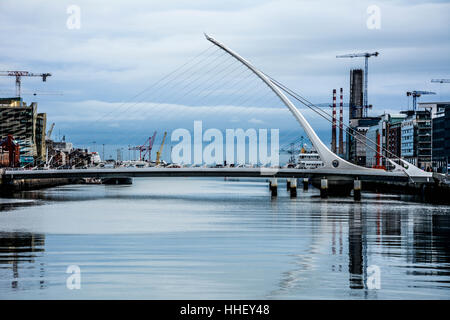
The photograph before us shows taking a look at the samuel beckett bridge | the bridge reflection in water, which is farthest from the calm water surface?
the samuel beckett bridge

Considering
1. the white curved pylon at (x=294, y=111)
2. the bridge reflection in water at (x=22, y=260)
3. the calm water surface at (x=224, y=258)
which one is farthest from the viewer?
the white curved pylon at (x=294, y=111)

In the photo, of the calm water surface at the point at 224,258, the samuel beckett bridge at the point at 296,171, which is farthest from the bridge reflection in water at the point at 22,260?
the samuel beckett bridge at the point at 296,171

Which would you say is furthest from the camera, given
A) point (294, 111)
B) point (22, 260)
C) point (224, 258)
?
point (294, 111)

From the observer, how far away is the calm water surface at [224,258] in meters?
20.1

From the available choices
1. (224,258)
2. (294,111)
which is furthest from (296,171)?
(224,258)

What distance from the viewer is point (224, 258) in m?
27.4

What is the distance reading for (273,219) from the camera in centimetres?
5038

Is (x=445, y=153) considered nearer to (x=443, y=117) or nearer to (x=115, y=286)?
(x=443, y=117)

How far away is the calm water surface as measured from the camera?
2012cm

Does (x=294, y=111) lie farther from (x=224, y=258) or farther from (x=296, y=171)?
(x=224, y=258)

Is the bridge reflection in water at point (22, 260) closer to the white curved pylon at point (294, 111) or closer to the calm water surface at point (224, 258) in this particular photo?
the calm water surface at point (224, 258)

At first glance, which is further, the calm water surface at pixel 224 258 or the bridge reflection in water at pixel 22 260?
the bridge reflection in water at pixel 22 260

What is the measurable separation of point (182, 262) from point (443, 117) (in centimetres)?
12351
